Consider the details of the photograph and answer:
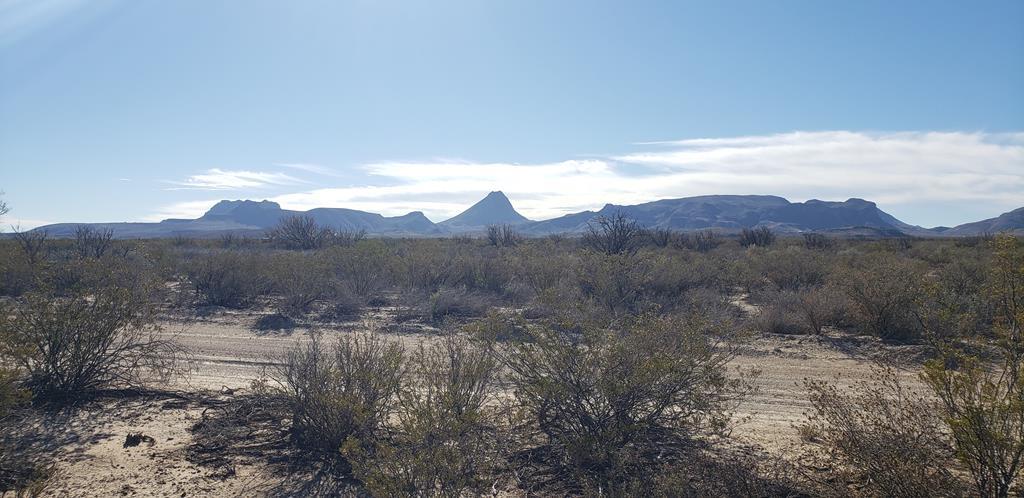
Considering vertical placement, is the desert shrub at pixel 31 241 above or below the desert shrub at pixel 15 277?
above

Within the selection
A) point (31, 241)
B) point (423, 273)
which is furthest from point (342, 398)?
point (31, 241)

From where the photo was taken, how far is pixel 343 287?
51.2ft

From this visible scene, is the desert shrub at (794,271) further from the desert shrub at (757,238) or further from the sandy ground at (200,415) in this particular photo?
the desert shrub at (757,238)

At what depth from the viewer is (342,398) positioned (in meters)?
5.46

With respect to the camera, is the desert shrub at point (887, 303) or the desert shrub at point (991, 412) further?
the desert shrub at point (887, 303)

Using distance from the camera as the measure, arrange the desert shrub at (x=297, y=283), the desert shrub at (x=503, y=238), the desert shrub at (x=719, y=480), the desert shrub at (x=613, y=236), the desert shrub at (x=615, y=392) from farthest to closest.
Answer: the desert shrub at (x=503, y=238) → the desert shrub at (x=613, y=236) → the desert shrub at (x=297, y=283) → the desert shrub at (x=615, y=392) → the desert shrub at (x=719, y=480)

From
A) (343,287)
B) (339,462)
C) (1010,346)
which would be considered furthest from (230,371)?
(1010,346)

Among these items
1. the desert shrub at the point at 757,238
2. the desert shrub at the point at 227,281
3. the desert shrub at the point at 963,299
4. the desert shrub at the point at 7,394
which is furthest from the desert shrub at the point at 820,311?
the desert shrub at the point at 757,238

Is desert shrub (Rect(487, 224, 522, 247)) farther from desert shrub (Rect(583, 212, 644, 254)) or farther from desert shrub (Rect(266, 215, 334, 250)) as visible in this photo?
desert shrub (Rect(583, 212, 644, 254))

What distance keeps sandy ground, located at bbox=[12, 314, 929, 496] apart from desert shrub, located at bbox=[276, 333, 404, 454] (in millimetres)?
554

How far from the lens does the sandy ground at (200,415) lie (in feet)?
17.1

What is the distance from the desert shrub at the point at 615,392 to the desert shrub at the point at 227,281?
1276 cm

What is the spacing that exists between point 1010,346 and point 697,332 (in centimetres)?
222

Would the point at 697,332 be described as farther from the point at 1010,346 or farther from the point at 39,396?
the point at 39,396
